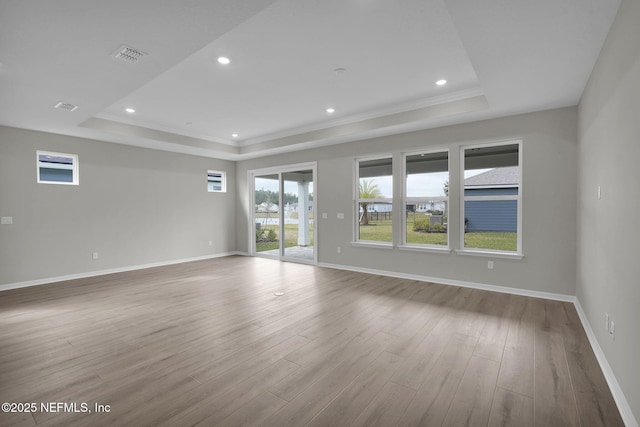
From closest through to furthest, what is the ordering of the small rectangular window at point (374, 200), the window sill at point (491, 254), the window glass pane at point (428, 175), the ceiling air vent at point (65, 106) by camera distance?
1. the ceiling air vent at point (65, 106)
2. the window sill at point (491, 254)
3. the window glass pane at point (428, 175)
4. the small rectangular window at point (374, 200)

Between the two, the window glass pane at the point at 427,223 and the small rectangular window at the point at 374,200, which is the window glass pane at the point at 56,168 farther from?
the window glass pane at the point at 427,223

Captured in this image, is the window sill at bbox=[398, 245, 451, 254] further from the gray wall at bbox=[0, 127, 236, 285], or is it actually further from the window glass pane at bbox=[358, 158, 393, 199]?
the gray wall at bbox=[0, 127, 236, 285]

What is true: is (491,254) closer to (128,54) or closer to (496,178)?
(496,178)

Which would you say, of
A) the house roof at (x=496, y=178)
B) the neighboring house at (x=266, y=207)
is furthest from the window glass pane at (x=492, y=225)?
the neighboring house at (x=266, y=207)

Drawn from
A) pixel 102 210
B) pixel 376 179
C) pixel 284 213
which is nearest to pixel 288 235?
pixel 284 213

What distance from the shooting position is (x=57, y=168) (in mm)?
5293

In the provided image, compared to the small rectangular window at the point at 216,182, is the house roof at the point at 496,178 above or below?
below

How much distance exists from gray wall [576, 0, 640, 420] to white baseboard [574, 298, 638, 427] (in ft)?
0.17

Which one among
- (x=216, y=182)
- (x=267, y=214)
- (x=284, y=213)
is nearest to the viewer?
(x=284, y=213)

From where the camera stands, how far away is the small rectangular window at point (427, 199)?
16.4ft

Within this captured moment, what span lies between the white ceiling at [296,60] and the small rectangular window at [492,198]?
646mm

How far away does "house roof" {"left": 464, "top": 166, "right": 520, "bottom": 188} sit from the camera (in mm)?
4395

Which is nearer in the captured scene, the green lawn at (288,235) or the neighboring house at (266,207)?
the green lawn at (288,235)

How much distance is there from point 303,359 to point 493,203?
3726mm
